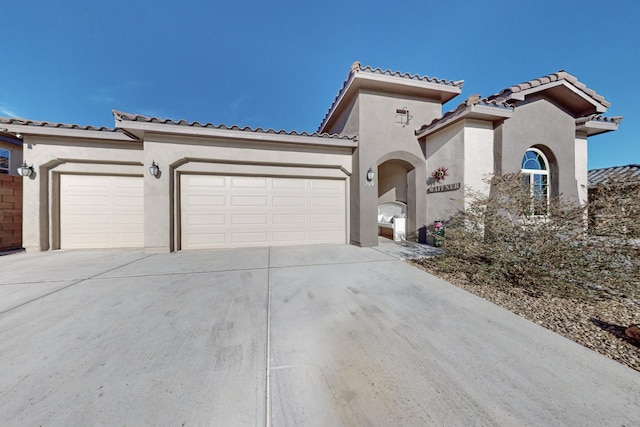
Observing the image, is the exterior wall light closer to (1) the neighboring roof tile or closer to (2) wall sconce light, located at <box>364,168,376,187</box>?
(2) wall sconce light, located at <box>364,168,376,187</box>

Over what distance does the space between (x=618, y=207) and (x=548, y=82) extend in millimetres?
4715

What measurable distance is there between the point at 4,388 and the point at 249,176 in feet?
17.4

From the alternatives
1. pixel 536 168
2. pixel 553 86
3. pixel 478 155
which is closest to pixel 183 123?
pixel 478 155

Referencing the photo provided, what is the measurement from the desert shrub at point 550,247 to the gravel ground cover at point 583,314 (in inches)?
8.4

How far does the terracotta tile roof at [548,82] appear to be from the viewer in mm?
5316

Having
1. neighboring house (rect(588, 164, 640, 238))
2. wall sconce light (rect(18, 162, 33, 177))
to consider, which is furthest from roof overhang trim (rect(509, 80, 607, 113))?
wall sconce light (rect(18, 162, 33, 177))

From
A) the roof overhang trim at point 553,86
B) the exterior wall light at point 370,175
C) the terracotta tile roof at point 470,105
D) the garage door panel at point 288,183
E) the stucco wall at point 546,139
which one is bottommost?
the garage door panel at point 288,183

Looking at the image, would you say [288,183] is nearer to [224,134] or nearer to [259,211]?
[259,211]

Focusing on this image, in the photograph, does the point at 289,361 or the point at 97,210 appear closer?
the point at 289,361

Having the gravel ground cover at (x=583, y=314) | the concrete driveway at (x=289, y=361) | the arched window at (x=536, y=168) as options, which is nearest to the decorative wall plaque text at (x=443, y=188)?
the arched window at (x=536, y=168)

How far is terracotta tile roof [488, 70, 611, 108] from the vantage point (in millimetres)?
5316

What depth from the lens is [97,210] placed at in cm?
603

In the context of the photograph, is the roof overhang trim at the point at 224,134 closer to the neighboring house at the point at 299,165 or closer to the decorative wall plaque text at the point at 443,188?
the neighboring house at the point at 299,165

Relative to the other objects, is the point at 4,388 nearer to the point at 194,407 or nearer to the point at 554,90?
the point at 194,407
